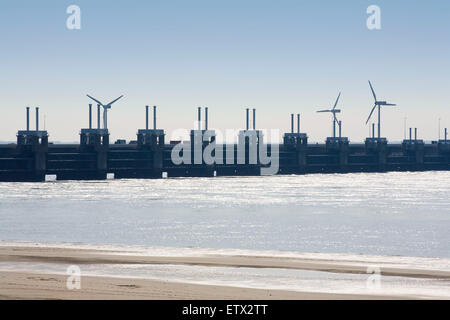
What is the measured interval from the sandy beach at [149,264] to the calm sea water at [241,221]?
11.5 m

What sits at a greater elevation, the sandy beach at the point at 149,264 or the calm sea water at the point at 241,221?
the sandy beach at the point at 149,264

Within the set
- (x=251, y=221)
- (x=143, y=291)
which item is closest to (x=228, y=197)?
(x=251, y=221)

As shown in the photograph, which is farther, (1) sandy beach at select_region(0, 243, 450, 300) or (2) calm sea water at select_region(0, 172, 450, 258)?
(2) calm sea water at select_region(0, 172, 450, 258)

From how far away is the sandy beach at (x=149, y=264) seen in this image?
2545 cm

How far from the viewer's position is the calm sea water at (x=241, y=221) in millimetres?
54719

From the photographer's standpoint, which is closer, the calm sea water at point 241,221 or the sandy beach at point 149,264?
the sandy beach at point 149,264

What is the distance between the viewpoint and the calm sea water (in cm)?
5472

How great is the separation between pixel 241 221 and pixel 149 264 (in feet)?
132

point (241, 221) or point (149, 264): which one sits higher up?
point (149, 264)

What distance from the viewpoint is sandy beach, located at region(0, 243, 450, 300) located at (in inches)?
1002

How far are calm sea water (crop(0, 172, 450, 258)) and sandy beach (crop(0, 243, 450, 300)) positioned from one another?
454 inches

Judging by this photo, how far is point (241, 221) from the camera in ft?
245

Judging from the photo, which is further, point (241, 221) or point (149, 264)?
point (241, 221)

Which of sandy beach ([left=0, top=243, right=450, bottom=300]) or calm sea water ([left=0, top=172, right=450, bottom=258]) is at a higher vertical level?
sandy beach ([left=0, top=243, right=450, bottom=300])
